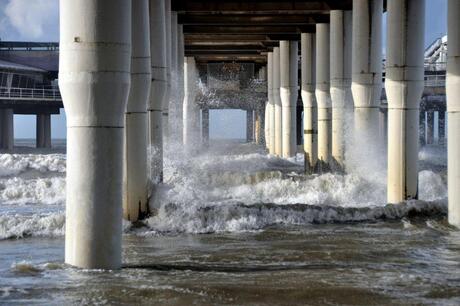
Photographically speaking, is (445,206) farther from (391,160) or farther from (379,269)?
(379,269)

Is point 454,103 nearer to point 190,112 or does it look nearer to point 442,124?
point 190,112

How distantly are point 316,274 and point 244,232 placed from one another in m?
5.59

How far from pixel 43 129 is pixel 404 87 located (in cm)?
6056

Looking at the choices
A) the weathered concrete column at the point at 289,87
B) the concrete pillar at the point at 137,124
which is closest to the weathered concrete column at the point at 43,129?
the weathered concrete column at the point at 289,87

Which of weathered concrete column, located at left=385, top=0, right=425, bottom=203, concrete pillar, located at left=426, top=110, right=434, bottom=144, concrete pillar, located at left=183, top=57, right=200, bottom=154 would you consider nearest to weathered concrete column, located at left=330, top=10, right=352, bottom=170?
weathered concrete column, located at left=385, top=0, right=425, bottom=203

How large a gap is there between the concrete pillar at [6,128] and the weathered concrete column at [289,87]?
3323cm

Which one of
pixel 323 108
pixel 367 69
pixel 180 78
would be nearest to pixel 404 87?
pixel 367 69

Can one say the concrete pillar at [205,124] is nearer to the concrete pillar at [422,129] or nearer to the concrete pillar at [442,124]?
the concrete pillar at [442,124]

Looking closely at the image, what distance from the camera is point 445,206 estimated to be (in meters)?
19.5

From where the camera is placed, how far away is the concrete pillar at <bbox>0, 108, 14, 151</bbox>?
6912 cm

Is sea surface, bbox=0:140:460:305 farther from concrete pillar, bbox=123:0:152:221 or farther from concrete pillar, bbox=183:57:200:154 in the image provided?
concrete pillar, bbox=183:57:200:154

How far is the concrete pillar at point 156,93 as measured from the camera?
22.7 meters

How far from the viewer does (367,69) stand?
25.2 m

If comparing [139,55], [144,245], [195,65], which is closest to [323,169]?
[139,55]
